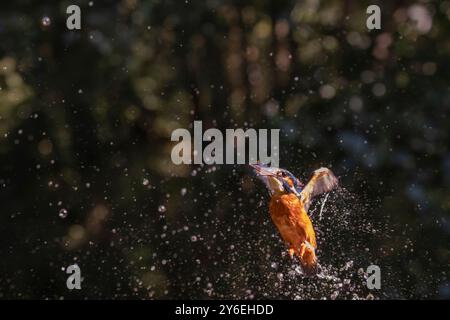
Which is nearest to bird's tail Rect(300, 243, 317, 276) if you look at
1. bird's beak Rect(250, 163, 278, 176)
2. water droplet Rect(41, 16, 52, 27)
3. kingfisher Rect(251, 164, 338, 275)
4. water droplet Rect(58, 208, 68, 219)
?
kingfisher Rect(251, 164, 338, 275)

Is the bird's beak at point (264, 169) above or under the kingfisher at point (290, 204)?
above

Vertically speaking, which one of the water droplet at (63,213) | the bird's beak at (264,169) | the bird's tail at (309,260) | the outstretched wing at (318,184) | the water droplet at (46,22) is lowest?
the bird's tail at (309,260)

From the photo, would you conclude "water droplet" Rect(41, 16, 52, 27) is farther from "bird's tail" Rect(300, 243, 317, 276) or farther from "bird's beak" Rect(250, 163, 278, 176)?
"bird's tail" Rect(300, 243, 317, 276)

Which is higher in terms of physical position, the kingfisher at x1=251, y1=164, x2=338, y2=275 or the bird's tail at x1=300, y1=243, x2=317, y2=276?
the kingfisher at x1=251, y1=164, x2=338, y2=275

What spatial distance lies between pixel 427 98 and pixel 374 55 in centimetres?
31

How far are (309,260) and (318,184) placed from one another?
1.11 ft

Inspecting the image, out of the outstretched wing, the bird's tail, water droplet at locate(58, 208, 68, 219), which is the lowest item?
the bird's tail

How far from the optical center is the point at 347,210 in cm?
354

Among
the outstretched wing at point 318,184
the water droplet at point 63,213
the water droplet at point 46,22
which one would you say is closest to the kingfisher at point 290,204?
the outstretched wing at point 318,184

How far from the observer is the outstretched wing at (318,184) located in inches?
139

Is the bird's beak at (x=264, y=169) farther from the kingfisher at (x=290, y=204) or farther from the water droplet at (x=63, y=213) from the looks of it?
the water droplet at (x=63, y=213)

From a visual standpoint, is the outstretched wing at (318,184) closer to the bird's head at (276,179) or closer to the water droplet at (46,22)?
the bird's head at (276,179)

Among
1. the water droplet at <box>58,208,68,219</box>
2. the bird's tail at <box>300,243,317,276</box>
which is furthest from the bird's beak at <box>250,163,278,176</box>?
the water droplet at <box>58,208,68,219</box>

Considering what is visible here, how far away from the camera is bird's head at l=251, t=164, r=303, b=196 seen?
3.50 metres
